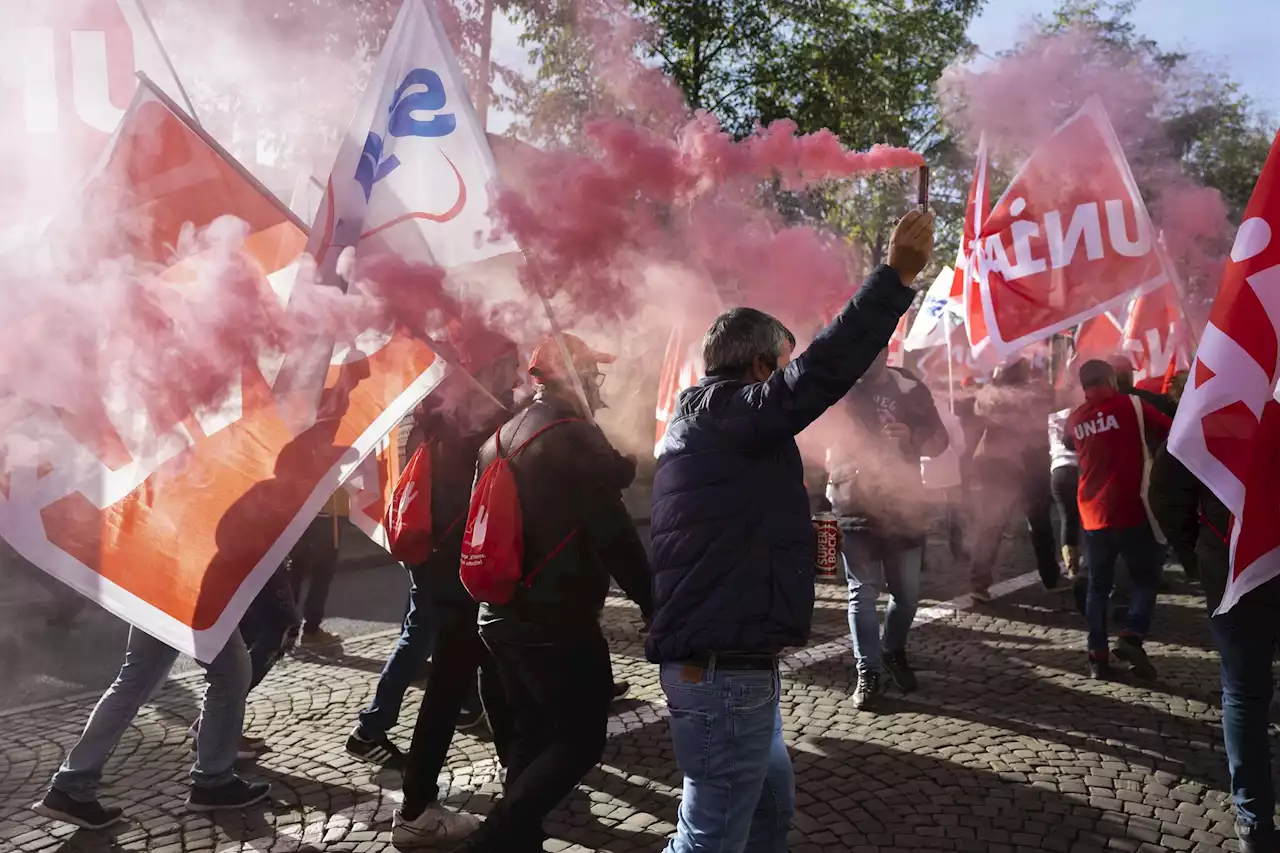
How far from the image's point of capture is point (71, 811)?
374 centimetres

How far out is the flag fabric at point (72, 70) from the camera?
3.94 m

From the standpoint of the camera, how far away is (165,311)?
3.08 meters

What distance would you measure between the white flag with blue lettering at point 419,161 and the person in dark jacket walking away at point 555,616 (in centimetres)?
83

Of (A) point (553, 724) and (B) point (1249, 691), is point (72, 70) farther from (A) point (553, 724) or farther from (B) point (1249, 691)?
(B) point (1249, 691)

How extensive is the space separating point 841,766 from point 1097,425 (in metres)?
2.72

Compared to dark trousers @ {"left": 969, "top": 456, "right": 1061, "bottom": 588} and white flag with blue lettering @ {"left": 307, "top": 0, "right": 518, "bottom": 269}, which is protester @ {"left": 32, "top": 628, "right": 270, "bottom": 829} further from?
dark trousers @ {"left": 969, "top": 456, "right": 1061, "bottom": 588}

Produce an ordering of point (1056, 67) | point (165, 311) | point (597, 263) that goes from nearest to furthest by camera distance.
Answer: point (165, 311), point (597, 263), point (1056, 67)

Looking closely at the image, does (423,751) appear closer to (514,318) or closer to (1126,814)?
(514,318)

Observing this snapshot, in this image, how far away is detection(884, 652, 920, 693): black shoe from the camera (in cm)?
539

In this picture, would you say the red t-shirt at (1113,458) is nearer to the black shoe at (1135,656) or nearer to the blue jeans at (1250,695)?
the black shoe at (1135,656)

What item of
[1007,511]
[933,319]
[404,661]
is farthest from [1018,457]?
[404,661]

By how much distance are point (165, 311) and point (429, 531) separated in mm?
1343

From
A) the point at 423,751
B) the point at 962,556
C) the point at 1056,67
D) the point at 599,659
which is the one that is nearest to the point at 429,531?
the point at 423,751

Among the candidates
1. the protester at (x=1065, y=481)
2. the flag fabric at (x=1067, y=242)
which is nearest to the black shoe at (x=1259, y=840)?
the flag fabric at (x=1067, y=242)
